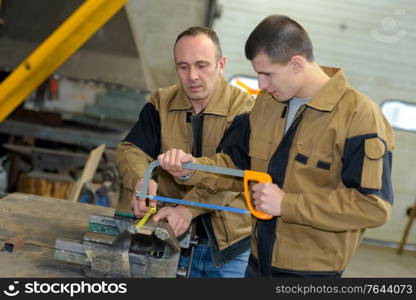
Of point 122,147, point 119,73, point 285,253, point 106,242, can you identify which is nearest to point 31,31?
point 119,73

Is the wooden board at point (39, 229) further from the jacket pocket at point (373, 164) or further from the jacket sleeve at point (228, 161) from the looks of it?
the jacket pocket at point (373, 164)

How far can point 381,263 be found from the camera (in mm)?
5438

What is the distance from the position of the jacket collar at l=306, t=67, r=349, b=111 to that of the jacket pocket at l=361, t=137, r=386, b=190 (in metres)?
0.18

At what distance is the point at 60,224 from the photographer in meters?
2.11

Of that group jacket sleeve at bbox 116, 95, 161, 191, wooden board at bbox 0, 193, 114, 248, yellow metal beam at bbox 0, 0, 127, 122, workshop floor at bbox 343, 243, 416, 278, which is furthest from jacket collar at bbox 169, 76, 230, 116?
workshop floor at bbox 343, 243, 416, 278

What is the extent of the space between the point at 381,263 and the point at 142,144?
14.0 ft

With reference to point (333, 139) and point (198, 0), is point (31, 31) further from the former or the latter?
point (333, 139)

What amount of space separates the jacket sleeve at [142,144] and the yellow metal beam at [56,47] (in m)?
1.22

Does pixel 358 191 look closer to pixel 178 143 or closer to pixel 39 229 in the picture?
pixel 178 143

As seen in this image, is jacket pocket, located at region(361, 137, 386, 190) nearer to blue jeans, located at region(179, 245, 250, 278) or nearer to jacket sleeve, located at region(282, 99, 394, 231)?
jacket sleeve, located at region(282, 99, 394, 231)

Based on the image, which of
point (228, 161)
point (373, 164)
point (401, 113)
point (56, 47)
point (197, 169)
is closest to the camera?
point (373, 164)

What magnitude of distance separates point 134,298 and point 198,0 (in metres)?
4.36

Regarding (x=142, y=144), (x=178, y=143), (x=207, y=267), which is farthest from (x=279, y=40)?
(x=207, y=267)

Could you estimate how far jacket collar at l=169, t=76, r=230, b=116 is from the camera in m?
2.05
